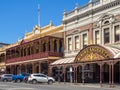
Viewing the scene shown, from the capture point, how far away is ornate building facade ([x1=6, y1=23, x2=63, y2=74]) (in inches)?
2004

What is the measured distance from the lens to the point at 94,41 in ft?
142

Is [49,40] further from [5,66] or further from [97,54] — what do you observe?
[5,66]

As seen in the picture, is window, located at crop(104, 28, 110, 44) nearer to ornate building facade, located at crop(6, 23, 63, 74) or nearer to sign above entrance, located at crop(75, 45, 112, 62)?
sign above entrance, located at crop(75, 45, 112, 62)

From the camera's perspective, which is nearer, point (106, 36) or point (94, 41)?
point (106, 36)

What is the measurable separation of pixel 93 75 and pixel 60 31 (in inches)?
440

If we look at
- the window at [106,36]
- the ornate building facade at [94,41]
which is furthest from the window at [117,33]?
the window at [106,36]

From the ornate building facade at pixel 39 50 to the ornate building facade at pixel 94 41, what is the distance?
212 cm

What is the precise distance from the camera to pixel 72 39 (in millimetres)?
48469

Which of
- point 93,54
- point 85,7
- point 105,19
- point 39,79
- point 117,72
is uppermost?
point 85,7

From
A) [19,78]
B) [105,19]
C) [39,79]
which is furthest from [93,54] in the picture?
[19,78]

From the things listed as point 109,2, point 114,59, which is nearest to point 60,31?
point 109,2

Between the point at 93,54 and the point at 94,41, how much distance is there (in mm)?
5052

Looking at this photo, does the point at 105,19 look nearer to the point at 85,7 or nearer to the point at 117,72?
the point at 85,7

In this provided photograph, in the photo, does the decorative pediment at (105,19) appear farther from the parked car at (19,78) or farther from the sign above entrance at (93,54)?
Result: the parked car at (19,78)
